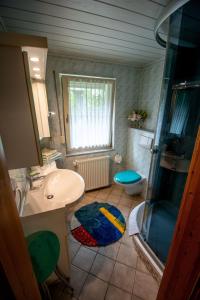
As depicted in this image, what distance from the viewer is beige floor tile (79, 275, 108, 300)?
116cm

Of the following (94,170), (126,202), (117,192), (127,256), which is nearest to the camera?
(127,256)

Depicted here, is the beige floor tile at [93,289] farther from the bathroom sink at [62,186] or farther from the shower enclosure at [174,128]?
the bathroom sink at [62,186]

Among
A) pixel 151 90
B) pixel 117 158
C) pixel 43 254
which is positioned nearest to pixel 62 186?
pixel 43 254

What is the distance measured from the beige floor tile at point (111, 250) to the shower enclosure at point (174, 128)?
0.34m

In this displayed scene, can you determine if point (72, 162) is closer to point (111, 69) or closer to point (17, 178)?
point (17, 178)

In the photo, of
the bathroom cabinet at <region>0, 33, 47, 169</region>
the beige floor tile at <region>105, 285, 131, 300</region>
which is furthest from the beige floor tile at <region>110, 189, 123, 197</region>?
the bathroom cabinet at <region>0, 33, 47, 169</region>

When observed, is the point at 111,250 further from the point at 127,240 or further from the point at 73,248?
the point at 73,248

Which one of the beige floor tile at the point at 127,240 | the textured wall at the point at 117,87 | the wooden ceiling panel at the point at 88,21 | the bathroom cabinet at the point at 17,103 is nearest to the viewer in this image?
the bathroom cabinet at the point at 17,103

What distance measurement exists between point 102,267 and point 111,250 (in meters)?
0.21

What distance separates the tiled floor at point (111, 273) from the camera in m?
1.18

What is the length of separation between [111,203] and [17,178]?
1.66m

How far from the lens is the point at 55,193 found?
1346 millimetres

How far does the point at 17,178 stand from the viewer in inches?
41.6

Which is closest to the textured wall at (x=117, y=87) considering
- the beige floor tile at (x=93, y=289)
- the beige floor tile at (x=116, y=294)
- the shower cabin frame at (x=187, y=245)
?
the beige floor tile at (x=93, y=289)
